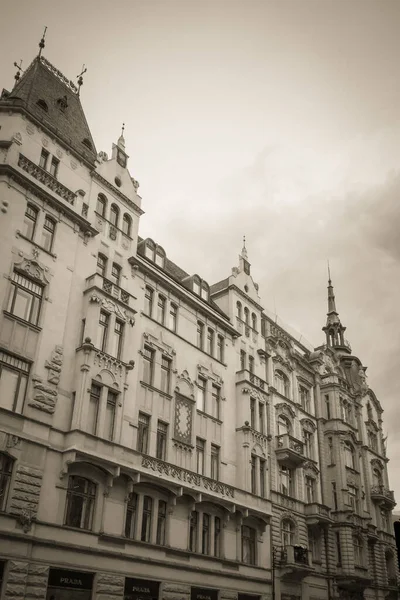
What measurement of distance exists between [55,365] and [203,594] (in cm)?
1622

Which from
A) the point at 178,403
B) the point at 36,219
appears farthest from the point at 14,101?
the point at 178,403

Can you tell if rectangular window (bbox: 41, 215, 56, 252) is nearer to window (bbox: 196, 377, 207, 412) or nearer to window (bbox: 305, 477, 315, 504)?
window (bbox: 196, 377, 207, 412)

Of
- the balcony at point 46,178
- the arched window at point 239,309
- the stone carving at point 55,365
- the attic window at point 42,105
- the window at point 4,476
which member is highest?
the attic window at point 42,105

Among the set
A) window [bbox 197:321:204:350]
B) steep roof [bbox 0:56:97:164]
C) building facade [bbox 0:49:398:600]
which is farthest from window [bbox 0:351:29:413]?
window [bbox 197:321:204:350]

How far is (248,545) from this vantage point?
39.0 metres

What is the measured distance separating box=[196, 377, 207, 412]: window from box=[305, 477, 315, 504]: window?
49.0 feet

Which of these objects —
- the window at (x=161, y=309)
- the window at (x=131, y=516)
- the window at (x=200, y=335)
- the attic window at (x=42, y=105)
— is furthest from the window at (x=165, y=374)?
the attic window at (x=42, y=105)

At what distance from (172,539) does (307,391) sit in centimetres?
2524

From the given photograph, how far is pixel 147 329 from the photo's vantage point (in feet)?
121

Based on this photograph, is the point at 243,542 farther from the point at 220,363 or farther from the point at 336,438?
the point at 336,438

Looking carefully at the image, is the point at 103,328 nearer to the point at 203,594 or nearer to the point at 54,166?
the point at 54,166

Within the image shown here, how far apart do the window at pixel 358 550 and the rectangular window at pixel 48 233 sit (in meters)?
37.3

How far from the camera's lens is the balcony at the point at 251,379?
43812 mm

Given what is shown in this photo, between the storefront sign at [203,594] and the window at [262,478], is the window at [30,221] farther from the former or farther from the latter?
the window at [262,478]
